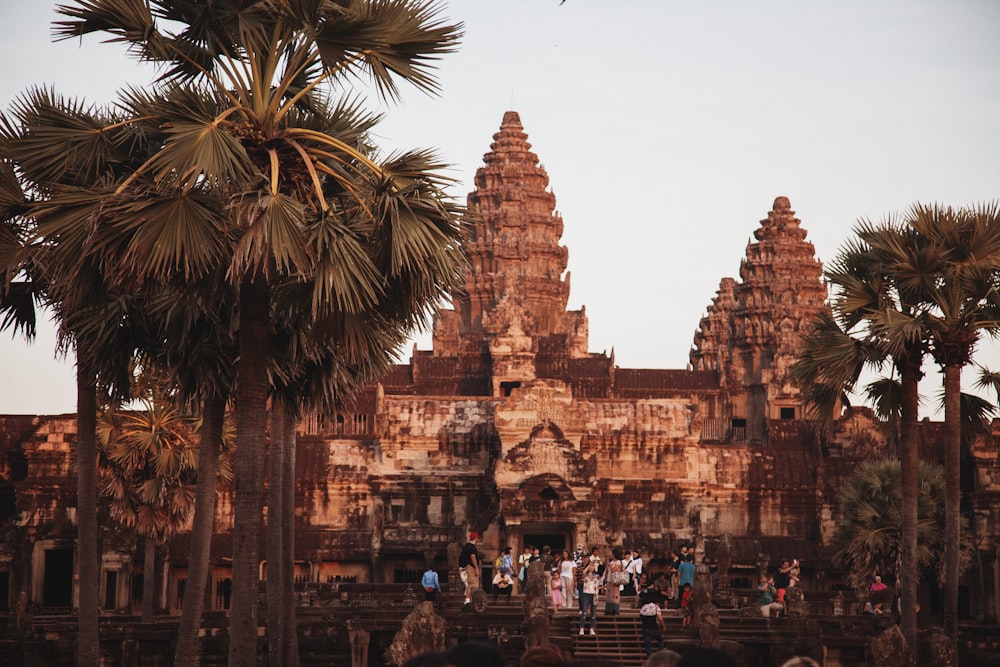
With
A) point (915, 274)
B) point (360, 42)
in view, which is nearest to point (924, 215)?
point (915, 274)

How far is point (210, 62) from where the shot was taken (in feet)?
60.8

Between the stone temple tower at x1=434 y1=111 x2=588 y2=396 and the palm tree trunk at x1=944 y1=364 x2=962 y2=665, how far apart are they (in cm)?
4073

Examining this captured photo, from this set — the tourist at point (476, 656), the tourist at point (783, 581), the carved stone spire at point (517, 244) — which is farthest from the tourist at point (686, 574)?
the carved stone spire at point (517, 244)

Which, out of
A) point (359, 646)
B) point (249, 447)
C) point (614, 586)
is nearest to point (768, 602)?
point (614, 586)

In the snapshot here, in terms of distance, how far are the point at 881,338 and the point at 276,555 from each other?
40.9 feet

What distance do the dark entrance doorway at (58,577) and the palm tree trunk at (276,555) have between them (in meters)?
23.3

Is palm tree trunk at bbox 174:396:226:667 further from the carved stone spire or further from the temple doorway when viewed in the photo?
the carved stone spire

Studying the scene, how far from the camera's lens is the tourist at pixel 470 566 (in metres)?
32.3

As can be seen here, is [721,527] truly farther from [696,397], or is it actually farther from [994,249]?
[994,249]

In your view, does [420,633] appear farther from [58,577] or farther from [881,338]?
[58,577]

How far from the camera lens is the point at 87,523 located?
22.2m

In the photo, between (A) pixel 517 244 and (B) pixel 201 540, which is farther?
(A) pixel 517 244

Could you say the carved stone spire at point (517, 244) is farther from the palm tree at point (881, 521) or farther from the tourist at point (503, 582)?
the tourist at point (503, 582)

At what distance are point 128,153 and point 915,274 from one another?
16178mm
